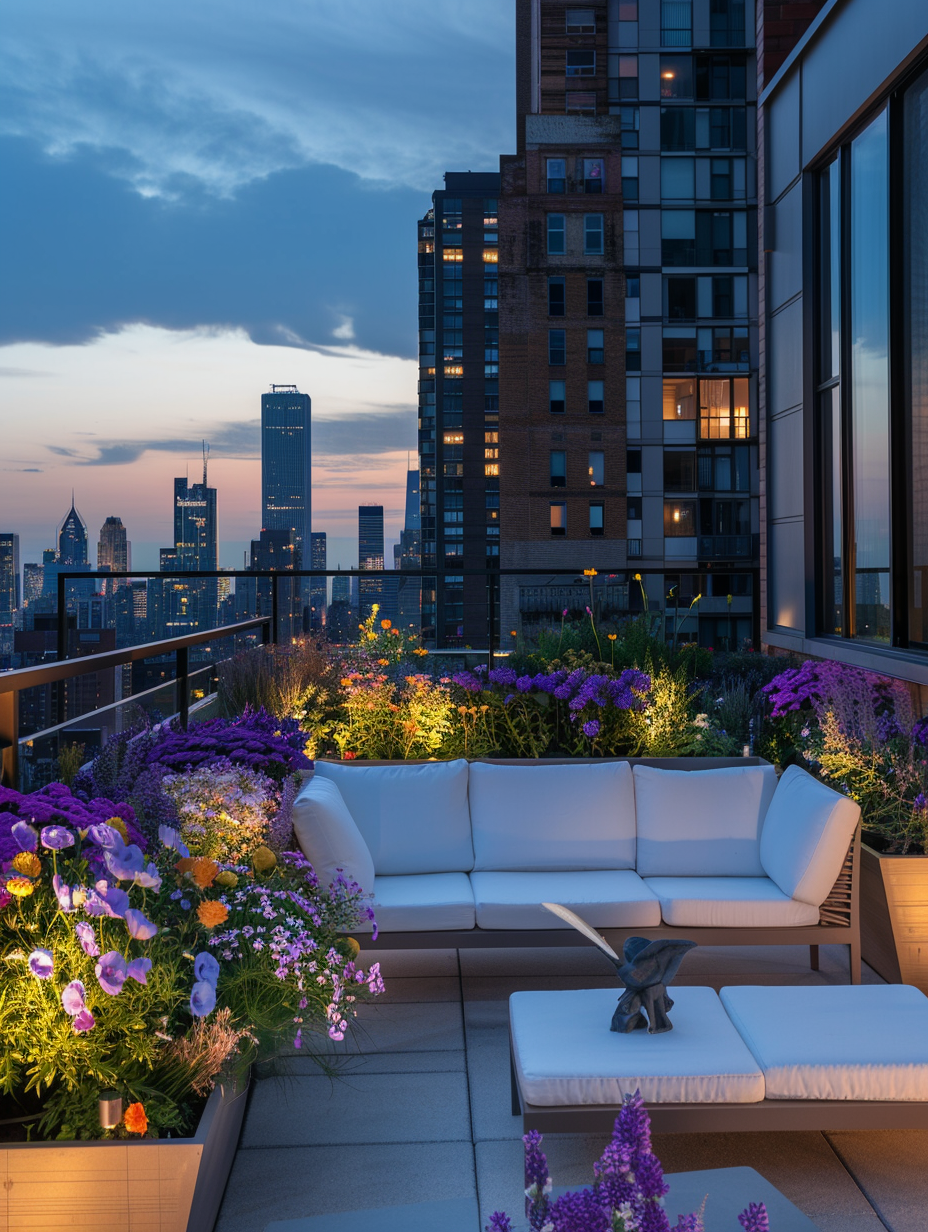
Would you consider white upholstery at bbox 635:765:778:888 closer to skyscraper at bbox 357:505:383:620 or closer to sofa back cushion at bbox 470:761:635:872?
sofa back cushion at bbox 470:761:635:872

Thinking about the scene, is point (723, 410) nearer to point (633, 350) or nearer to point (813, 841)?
point (633, 350)

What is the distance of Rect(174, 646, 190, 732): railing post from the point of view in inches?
193

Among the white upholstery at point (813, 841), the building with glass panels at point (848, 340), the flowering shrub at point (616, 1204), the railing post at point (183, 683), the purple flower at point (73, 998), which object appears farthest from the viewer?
the building with glass panels at point (848, 340)

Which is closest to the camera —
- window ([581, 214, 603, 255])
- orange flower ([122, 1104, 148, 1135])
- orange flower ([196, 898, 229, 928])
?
orange flower ([122, 1104, 148, 1135])

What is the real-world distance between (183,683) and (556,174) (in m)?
28.2

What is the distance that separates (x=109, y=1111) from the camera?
6.09 ft

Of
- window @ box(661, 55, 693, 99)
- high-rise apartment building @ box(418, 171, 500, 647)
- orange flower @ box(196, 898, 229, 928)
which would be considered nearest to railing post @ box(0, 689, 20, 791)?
orange flower @ box(196, 898, 229, 928)

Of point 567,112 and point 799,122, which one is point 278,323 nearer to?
point 567,112

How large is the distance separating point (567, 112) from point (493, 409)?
1902 centimetres

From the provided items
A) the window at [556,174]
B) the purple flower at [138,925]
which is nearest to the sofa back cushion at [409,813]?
the purple flower at [138,925]

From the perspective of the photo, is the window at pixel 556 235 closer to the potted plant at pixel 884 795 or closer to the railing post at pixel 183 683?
the potted plant at pixel 884 795

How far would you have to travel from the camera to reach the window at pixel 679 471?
3047 cm

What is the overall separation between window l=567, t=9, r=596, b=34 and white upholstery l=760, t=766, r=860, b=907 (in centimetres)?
3070

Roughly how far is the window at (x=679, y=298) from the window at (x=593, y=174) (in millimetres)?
3346
